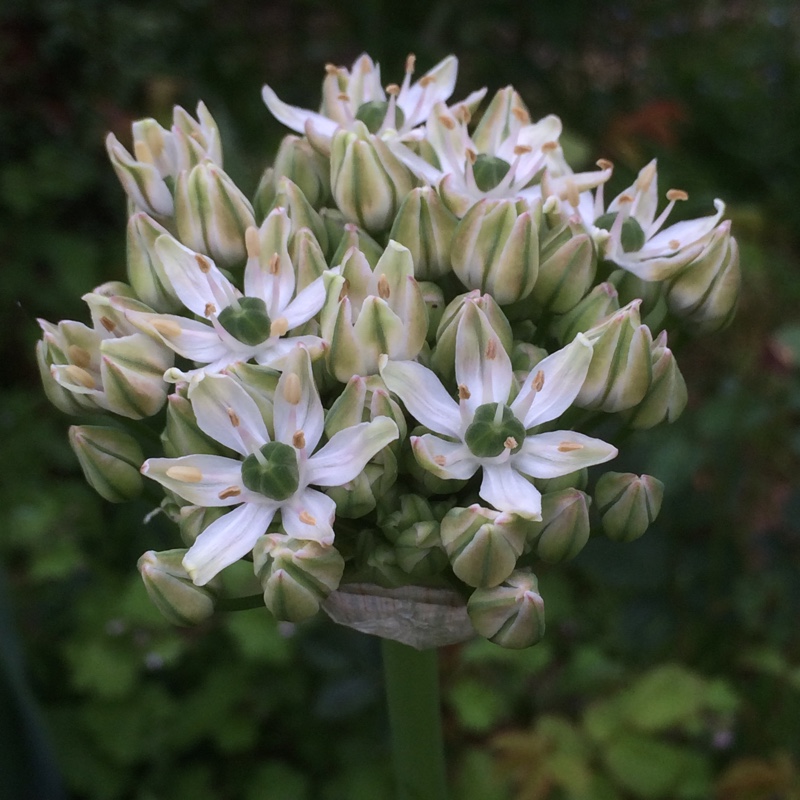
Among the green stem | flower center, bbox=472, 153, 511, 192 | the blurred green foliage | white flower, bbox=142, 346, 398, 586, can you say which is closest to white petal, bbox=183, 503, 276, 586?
white flower, bbox=142, 346, 398, 586

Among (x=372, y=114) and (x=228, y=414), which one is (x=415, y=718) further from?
(x=372, y=114)

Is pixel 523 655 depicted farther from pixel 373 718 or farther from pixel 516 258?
pixel 516 258

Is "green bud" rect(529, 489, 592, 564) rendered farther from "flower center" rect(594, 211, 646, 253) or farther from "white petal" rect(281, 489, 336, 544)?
"flower center" rect(594, 211, 646, 253)

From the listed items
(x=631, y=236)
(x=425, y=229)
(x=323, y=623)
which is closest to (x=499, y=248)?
(x=425, y=229)

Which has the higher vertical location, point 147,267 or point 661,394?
point 147,267

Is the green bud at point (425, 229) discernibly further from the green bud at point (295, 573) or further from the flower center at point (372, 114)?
the green bud at point (295, 573)

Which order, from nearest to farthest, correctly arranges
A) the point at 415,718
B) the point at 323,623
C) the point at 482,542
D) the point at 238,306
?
the point at 482,542
the point at 238,306
the point at 415,718
the point at 323,623
